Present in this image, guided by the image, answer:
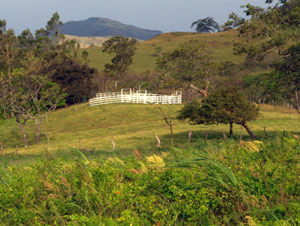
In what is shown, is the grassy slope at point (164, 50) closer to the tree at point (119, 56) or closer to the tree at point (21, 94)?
the tree at point (119, 56)

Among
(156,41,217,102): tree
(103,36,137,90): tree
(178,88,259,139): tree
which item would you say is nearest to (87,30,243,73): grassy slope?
(103,36,137,90): tree

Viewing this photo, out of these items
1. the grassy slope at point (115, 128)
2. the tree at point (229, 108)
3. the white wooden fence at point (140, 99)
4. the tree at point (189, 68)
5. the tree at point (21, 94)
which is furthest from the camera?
the tree at point (189, 68)

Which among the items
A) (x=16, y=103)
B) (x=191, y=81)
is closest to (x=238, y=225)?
(x=16, y=103)

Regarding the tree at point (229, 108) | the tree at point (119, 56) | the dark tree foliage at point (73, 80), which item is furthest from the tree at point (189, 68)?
the tree at point (229, 108)

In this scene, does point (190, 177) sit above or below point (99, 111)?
above

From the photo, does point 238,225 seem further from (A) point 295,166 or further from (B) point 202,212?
(A) point 295,166

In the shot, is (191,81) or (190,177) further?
(191,81)

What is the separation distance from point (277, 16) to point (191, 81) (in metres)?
38.2

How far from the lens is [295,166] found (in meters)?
7.18

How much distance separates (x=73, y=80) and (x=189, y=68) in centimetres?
2439

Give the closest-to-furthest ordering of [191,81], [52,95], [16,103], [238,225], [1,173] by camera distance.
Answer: [238,225]
[1,173]
[16,103]
[52,95]
[191,81]

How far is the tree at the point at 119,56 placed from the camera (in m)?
85.4

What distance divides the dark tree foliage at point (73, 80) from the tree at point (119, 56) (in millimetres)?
10865

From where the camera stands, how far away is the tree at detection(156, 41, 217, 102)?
62.5 m
